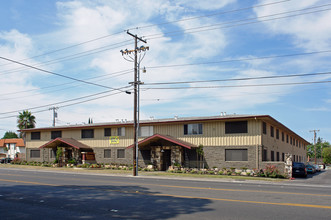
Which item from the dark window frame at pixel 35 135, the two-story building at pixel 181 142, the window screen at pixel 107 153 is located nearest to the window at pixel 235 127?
the two-story building at pixel 181 142

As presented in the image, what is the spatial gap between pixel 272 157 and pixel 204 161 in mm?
7826

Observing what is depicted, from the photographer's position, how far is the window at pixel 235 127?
32062 millimetres

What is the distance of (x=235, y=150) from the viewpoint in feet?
106

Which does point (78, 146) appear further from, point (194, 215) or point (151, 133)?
point (194, 215)

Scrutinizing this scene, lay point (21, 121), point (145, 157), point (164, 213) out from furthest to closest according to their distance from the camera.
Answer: point (21, 121) < point (145, 157) < point (164, 213)

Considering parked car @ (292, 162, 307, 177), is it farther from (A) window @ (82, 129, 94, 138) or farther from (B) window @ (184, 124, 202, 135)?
(A) window @ (82, 129, 94, 138)

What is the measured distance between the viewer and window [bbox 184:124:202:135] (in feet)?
114

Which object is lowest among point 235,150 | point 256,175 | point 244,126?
point 256,175

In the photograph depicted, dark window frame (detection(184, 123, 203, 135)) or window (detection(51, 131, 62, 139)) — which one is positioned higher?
dark window frame (detection(184, 123, 203, 135))

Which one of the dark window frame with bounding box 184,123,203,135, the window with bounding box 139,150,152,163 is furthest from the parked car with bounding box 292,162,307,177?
the window with bounding box 139,150,152,163

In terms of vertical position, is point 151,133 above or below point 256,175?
above

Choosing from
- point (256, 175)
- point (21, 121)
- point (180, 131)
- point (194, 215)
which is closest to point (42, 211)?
point (194, 215)

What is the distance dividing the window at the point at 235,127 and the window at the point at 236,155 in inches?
72.4

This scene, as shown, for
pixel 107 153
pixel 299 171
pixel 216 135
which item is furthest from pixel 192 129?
pixel 107 153
